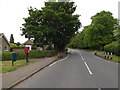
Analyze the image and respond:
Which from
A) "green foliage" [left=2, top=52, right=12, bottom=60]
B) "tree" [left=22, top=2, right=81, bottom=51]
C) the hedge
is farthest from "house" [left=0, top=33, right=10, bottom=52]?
"green foliage" [left=2, top=52, right=12, bottom=60]

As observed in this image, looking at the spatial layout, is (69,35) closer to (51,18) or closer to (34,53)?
(51,18)

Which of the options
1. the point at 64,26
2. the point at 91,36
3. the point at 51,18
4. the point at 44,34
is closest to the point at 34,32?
the point at 44,34

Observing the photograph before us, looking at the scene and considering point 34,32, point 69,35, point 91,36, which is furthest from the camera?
point 91,36

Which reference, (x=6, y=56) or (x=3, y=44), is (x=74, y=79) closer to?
(x=6, y=56)

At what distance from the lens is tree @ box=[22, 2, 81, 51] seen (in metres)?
32.0

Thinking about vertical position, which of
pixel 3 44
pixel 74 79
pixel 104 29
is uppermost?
pixel 104 29

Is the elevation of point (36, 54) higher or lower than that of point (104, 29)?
lower

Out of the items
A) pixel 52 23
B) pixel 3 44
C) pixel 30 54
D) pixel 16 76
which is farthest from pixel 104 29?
pixel 16 76

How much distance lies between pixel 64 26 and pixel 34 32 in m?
6.76

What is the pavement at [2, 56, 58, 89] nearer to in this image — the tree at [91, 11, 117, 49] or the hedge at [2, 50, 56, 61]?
the hedge at [2, 50, 56, 61]

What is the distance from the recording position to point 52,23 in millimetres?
34188

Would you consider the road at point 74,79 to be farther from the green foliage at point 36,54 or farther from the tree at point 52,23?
the tree at point 52,23

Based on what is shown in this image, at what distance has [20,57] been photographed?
2297cm

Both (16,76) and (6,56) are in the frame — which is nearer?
(16,76)
